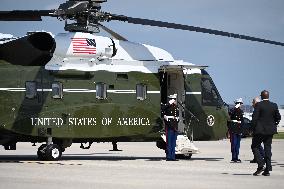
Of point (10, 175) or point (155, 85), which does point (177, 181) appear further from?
point (155, 85)

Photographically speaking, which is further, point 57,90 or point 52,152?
Answer: point 57,90

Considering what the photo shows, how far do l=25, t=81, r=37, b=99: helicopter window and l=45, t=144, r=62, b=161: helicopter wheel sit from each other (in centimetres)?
154

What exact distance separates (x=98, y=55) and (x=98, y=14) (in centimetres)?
166

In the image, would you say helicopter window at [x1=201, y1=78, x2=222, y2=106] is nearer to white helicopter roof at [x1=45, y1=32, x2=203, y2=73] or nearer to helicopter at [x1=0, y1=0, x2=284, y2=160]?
helicopter at [x1=0, y1=0, x2=284, y2=160]

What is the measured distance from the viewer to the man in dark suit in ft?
51.5

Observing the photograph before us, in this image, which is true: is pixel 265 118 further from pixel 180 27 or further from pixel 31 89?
pixel 31 89

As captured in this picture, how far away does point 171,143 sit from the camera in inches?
846

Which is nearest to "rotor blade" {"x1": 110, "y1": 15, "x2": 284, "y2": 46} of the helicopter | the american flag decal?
the helicopter

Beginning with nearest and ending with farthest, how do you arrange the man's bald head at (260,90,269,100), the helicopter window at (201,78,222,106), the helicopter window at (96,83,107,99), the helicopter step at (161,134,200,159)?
the man's bald head at (260,90,269,100), the helicopter window at (96,83,107,99), the helicopter step at (161,134,200,159), the helicopter window at (201,78,222,106)

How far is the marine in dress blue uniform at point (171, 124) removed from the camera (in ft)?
70.6

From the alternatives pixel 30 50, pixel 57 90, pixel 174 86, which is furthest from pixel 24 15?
pixel 174 86

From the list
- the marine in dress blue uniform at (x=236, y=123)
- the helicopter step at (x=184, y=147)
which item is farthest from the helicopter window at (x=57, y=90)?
the marine in dress blue uniform at (x=236, y=123)

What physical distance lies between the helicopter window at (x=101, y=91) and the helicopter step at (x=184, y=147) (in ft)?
7.83

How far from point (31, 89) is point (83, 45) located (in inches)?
79.0
